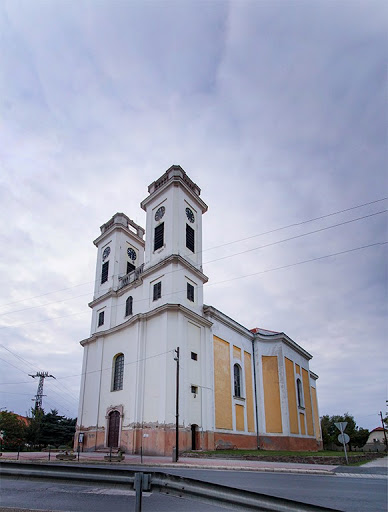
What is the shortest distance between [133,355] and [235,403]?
979 cm

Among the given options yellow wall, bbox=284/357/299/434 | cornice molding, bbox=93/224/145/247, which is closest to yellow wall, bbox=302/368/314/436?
yellow wall, bbox=284/357/299/434

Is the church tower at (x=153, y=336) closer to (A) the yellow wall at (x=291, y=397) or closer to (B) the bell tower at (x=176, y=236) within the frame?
(B) the bell tower at (x=176, y=236)

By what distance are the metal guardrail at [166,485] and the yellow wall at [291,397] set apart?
3621 centimetres

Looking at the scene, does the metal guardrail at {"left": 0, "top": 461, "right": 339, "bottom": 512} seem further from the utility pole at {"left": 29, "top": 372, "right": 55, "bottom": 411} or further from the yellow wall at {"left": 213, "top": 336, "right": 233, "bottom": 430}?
the utility pole at {"left": 29, "top": 372, "right": 55, "bottom": 411}

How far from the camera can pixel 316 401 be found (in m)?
55.2

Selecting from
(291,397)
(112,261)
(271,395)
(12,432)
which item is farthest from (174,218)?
(12,432)

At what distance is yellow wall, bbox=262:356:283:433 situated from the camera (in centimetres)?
3494

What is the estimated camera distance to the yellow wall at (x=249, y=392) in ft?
111

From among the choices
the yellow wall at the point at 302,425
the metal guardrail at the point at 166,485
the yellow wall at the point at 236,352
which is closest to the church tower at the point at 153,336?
the yellow wall at the point at 236,352

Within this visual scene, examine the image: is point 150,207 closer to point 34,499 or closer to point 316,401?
point 34,499

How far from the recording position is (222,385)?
31.3 m

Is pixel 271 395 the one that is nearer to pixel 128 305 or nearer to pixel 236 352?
pixel 236 352

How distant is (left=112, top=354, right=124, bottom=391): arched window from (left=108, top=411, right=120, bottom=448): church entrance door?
1.92 m

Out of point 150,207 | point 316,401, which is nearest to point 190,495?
point 150,207
